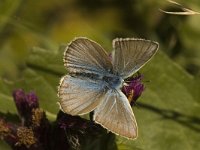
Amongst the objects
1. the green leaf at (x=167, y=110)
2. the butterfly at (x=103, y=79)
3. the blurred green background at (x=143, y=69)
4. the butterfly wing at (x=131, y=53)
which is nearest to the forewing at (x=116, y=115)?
the butterfly at (x=103, y=79)

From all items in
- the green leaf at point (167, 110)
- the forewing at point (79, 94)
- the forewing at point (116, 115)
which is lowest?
the green leaf at point (167, 110)

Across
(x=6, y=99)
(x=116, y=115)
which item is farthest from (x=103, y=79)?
(x=6, y=99)

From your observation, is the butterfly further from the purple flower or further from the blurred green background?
the blurred green background

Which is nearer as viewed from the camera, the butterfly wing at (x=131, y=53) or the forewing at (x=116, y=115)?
the forewing at (x=116, y=115)

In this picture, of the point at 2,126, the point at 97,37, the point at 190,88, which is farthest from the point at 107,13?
the point at 2,126

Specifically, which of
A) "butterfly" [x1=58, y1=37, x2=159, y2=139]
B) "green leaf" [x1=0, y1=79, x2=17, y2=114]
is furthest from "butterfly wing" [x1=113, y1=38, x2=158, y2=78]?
"green leaf" [x1=0, y1=79, x2=17, y2=114]

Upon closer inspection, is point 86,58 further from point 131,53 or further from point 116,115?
point 116,115

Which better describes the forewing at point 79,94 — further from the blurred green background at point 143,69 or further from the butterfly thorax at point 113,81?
the blurred green background at point 143,69
